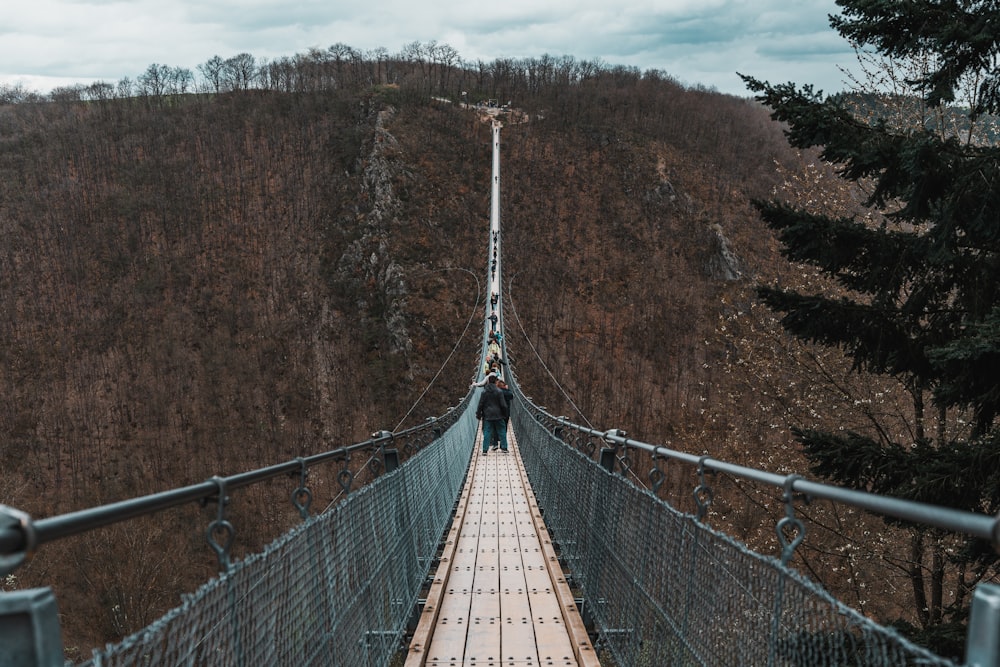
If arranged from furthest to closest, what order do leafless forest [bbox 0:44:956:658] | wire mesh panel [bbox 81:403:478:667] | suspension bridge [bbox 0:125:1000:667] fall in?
leafless forest [bbox 0:44:956:658] → wire mesh panel [bbox 81:403:478:667] → suspension bridge [bbox 0:125:1000:667]

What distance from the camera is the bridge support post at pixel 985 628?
1065 millimetres

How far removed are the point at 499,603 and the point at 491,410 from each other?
7.16 metres

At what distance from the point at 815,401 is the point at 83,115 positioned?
6965cm

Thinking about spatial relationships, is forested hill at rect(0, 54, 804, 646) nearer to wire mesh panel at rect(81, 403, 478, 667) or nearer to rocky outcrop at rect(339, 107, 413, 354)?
rocky outcrop at rect(339, 107, 413, 354)

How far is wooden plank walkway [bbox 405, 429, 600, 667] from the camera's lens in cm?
414

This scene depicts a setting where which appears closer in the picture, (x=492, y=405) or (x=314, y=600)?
(x=314, y=600)

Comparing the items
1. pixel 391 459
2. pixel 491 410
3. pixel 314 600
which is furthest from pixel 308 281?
pixel 314 600

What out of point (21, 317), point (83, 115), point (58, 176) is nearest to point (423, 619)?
point (21, 317)

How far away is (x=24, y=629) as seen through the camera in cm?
108

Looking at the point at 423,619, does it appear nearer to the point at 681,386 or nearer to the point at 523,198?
the point at 681,386

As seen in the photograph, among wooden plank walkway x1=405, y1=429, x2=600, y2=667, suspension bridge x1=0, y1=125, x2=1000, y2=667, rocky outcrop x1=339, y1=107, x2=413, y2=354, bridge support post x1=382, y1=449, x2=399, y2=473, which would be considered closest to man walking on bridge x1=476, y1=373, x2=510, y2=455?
wooden plank walkway x1=405, y1=429, x2=600, y2=667

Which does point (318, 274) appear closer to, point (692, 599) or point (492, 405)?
point (492, 405)

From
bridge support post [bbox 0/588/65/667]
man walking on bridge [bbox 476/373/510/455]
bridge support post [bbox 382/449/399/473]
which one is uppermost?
bridge support post [bbox 0/588/65/667]

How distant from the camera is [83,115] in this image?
66938 millimetres
